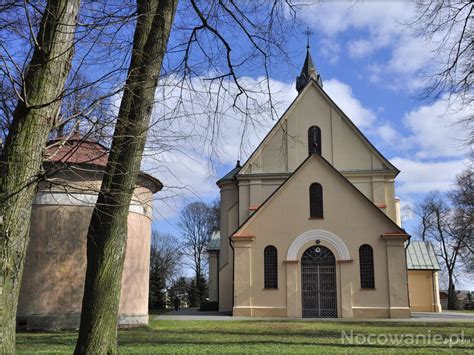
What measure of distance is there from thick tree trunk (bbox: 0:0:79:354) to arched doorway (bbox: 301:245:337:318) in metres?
22.5

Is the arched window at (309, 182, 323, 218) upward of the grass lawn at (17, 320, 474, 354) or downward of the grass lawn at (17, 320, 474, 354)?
upward

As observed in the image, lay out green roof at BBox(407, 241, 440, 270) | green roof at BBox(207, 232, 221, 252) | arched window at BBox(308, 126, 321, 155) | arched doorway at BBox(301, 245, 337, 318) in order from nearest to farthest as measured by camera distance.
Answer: arched doorway at BBox(301, 245, 337, 318)
arched window at BBox(308, 126, 321, 155)
green roof at BBox(407, 241, 440, 270)
green roof at BBox(207, 232, 221, 252)

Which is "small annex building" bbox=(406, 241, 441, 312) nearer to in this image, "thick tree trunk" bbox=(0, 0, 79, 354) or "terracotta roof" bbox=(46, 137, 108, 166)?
"terracotta roof" bbox=(46, 137, 108, 166)

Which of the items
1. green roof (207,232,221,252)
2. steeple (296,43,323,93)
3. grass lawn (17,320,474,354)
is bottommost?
grass lawn (17,320,474,354)

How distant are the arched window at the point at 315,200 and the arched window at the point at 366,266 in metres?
2.92

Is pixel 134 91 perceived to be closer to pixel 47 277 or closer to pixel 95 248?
pixel 95 248

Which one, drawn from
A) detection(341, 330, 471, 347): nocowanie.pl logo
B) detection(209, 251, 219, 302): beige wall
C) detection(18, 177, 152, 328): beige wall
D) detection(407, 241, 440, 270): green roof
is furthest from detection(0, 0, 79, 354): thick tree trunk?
detection(407, 241, 440, 270): green roof

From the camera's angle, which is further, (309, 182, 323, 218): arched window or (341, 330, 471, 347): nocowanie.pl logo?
(309, 182, 323, 218): arched window

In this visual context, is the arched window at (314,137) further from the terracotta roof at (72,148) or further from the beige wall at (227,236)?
the terracotta roof at (72,148)

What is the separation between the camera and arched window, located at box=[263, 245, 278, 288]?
2708cm

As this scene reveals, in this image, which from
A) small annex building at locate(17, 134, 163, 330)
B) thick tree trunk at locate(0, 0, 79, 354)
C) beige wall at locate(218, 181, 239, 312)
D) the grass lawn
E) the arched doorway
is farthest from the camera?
beige wall at locate(218, 181, 239, 312)

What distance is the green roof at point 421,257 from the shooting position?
1441 inches

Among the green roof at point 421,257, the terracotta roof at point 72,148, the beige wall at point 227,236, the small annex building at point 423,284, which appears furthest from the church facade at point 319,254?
the terracotta roof at point 72,148

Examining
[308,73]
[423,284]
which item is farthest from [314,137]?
[423,284]
